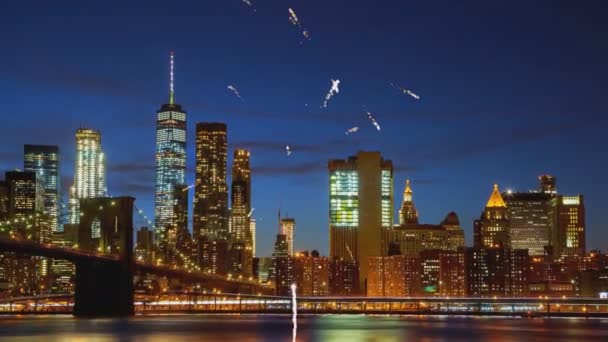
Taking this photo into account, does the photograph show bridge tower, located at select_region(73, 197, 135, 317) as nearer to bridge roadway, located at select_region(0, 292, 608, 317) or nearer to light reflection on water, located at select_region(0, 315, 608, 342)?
light reflection on water, located at select_region(0, 315, 608, 342)

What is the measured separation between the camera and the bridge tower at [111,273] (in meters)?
100

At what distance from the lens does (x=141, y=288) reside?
19925 cm

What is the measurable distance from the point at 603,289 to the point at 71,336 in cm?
14349

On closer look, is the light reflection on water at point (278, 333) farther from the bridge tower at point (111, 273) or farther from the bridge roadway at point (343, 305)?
the bridge roadway at point (343, 305)

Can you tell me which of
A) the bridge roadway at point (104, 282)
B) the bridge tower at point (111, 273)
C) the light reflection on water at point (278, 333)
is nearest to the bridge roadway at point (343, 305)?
the bridge tower at point (111, 273)

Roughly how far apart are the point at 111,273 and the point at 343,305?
84161 mm

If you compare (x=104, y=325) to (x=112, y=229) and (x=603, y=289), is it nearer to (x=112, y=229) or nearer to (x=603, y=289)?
(x=112, y=229)

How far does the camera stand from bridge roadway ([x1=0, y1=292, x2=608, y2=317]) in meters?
131

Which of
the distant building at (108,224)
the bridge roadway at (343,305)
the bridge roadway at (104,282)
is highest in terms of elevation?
the distant building at (108,224)

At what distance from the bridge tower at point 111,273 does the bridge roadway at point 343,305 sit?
24.7 meters

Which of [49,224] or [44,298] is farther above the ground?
[49,224]

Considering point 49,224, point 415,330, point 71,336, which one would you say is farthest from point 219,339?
point 49,224

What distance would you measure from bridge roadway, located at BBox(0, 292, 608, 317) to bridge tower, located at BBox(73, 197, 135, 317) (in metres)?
24.7

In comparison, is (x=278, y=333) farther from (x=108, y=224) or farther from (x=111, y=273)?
(x=108, y=224)
